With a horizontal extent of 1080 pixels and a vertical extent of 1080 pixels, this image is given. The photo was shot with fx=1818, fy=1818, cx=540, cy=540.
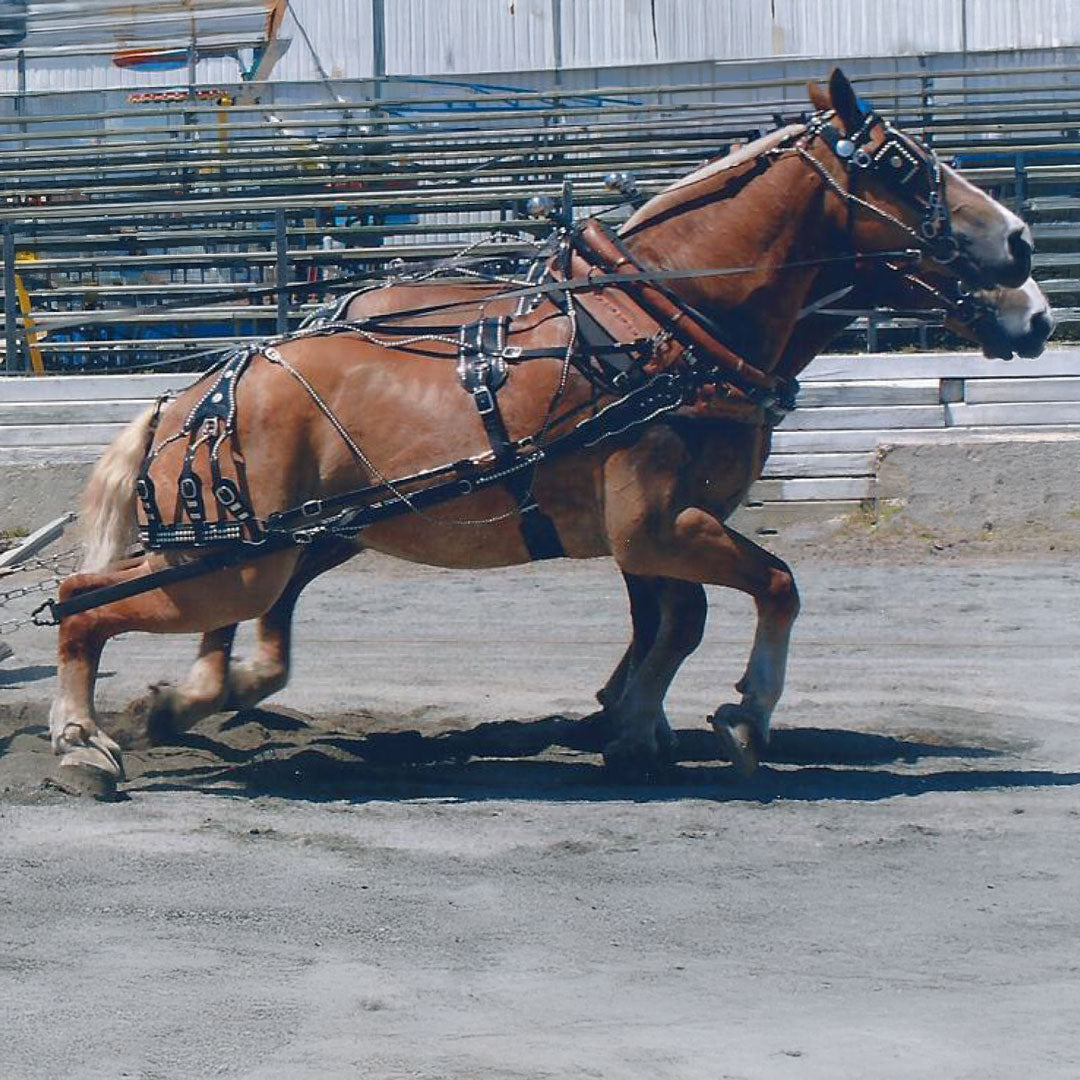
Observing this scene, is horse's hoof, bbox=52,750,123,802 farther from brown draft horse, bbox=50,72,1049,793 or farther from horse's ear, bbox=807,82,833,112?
horse's ear, bbox=807,82,833,112

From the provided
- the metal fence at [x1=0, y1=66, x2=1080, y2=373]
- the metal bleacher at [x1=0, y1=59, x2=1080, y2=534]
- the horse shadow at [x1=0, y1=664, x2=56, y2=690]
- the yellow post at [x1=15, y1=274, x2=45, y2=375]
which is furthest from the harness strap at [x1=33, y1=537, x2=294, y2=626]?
the yellow post at [x1=15, y1=274, x2=45, y2=375]

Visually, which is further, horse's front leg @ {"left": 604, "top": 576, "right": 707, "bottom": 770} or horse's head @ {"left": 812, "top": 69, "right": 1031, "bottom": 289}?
horse's front leg @ {"left": 604, "top": 576, "right": 707, "bottom": 770}

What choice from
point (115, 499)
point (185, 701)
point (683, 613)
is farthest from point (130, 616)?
point (683, 613)

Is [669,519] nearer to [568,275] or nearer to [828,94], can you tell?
[568,275]

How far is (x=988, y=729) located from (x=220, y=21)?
18482mm

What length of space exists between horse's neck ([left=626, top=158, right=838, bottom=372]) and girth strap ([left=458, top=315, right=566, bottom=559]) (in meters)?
0.63

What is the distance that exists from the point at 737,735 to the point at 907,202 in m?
1.94

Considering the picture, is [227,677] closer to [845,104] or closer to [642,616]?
[642,616]

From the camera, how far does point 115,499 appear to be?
6742mm

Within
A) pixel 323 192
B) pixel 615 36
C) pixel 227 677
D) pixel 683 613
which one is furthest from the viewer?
pixel 615 36

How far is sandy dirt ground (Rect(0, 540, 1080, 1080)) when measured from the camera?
4.15m

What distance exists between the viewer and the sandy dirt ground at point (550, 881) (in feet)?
13.6

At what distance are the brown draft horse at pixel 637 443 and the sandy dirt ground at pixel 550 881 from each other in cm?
54

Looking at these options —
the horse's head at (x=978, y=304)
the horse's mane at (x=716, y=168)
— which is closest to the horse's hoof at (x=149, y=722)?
the horse's mane at (x=716, y=168)
